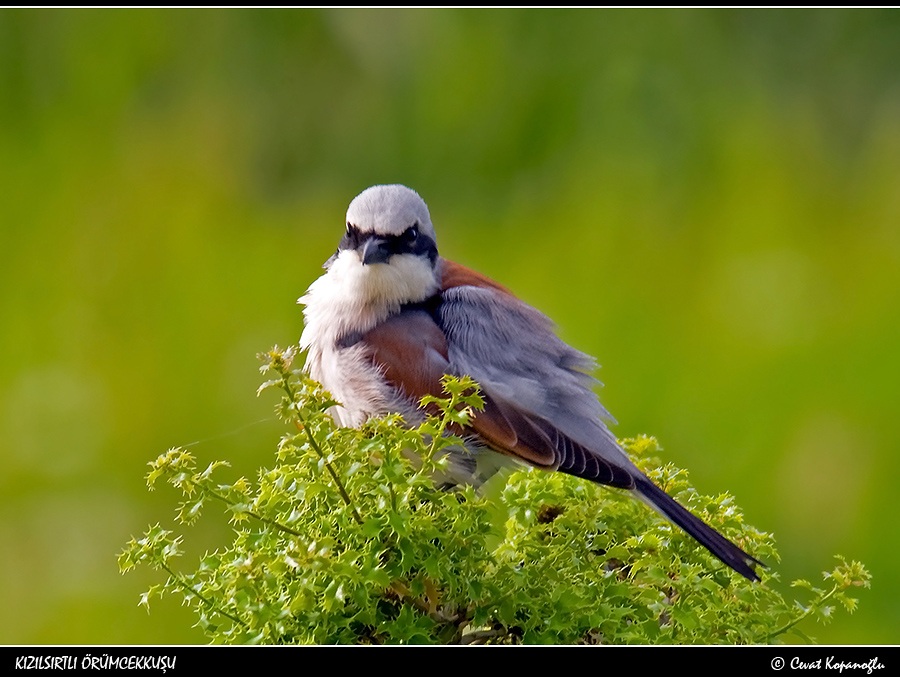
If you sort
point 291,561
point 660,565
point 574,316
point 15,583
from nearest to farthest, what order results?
1. point 291,561
2. point 660,565
3. point 15,583
4. point 574,316

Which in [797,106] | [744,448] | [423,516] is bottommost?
[423,516]

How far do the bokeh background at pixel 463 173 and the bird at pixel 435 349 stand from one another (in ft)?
6.59

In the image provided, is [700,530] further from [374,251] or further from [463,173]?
[463,173]

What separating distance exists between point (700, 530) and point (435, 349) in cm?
84

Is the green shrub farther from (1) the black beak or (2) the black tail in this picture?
(1) the black beak

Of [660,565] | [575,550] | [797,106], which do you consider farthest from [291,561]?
[797,106]

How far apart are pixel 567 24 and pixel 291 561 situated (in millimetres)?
4134

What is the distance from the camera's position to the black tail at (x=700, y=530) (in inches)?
89.1

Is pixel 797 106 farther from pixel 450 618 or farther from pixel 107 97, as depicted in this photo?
pixel 450 618

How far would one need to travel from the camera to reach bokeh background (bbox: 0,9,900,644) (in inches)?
199

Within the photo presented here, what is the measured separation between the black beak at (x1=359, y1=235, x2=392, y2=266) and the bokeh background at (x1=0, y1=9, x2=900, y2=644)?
2140 millimetres

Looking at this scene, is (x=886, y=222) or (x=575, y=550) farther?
(x=886, y=222)

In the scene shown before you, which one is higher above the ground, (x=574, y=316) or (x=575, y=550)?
(x=574, y=316)

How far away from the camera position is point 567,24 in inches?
217
